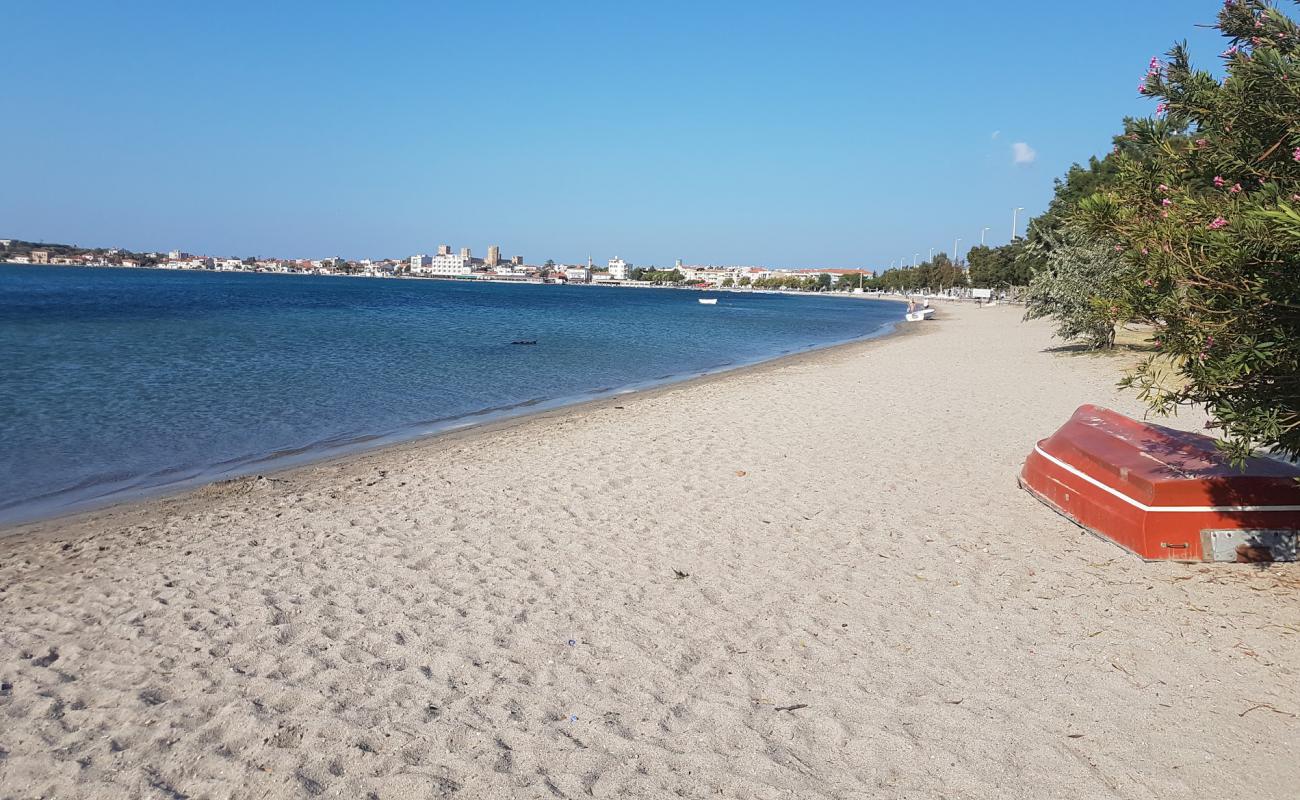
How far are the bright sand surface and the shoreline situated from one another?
504 millimetres

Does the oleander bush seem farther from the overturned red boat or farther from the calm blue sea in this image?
the calm blue sea

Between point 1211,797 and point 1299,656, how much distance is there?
1.99 meters

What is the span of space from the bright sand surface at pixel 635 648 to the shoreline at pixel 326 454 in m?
0.50

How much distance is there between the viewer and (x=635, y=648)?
494cm

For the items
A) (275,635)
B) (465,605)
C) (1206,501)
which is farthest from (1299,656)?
(275,635)

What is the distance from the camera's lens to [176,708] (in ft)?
13.6

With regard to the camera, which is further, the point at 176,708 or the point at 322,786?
the point at 176,708

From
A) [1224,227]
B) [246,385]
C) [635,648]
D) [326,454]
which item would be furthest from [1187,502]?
[246,385]

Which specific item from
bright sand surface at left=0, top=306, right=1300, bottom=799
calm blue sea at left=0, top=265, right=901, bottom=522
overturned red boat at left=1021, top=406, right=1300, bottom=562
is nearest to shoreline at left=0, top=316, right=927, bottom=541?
calm blue sea at left=0, top=265, right=901, bottom=522

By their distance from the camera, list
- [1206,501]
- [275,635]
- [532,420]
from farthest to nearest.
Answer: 1. [532,420]
2. [1206,501]
3. [275,635]

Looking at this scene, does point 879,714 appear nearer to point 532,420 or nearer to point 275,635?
point 275,635

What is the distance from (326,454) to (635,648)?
8.77 m

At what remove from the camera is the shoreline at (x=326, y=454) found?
8.90 m

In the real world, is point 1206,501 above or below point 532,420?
above
